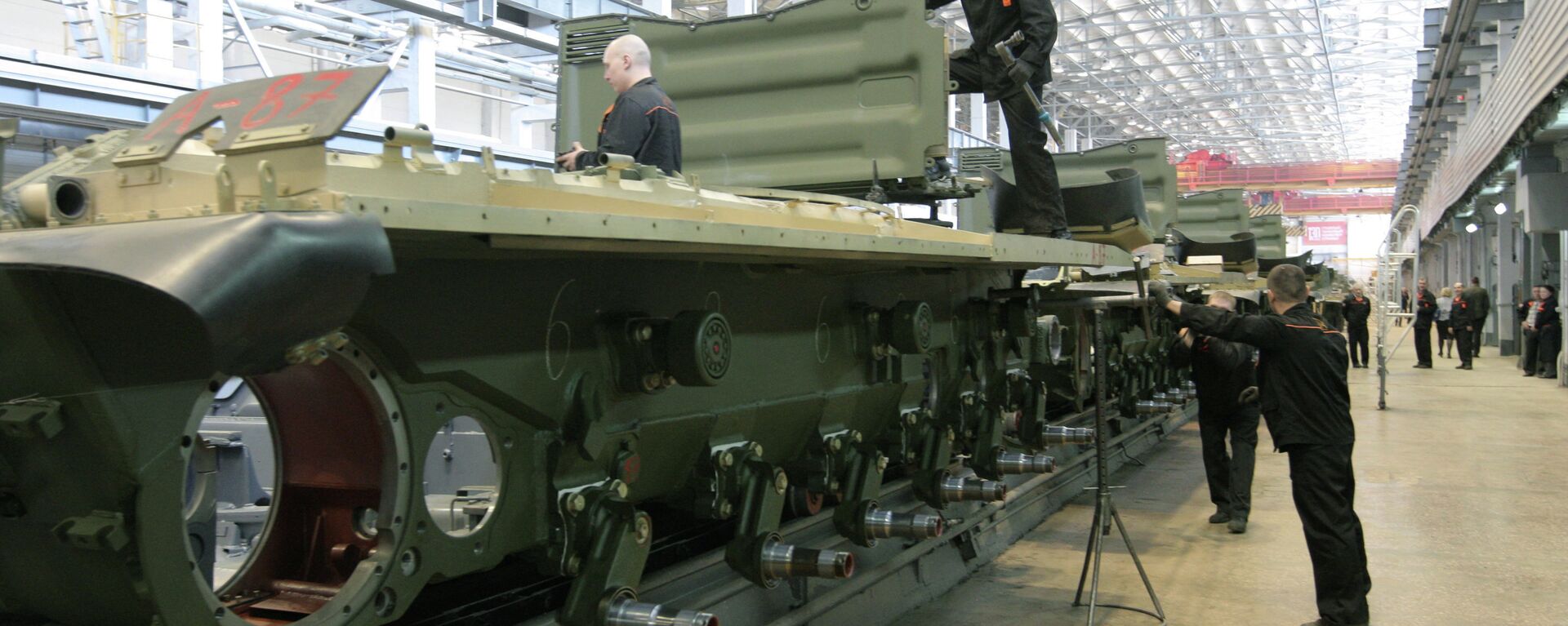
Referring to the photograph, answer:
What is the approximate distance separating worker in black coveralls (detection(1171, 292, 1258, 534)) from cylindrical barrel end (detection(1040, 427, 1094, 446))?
833 millimetres

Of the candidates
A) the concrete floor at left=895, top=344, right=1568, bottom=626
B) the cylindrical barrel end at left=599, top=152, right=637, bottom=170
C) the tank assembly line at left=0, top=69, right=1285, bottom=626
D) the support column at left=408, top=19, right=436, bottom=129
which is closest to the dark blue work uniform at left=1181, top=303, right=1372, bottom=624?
the concrete floor at left=895, top=344, right=1568, bottom=626

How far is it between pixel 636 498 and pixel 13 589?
63.8 inches

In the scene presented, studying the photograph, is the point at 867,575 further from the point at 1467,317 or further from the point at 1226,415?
the point at 1467,317

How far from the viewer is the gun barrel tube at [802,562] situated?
3.78 meters

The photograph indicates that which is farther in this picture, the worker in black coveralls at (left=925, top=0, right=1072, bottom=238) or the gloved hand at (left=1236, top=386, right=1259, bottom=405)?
the gloved hand at (left=1236, top=386, right=1259, bottom=405)

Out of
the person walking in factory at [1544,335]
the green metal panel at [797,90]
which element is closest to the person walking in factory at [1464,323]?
the person walking in factory at [1544,335]

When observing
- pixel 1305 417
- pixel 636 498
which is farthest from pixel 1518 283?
pixel 636 498

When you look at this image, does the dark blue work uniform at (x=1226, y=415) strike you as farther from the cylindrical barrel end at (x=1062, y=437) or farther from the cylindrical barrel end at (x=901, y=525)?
the cylindrical barrel end at (x=901, y=525)

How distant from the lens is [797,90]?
5.20 meters

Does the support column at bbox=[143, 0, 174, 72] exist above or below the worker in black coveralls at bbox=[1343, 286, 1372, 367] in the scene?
above

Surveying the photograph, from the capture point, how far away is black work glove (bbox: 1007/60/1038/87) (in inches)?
205

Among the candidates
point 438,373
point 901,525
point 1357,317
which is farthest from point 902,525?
point 1357,317

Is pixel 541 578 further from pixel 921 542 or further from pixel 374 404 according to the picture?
pixel 921 542

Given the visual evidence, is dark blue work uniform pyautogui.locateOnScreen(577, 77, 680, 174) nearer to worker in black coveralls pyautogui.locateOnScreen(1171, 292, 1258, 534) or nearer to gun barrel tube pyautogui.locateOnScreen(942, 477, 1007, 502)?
gun barrel tube pyautogui.locateOnScreen(942, 477, 1007, 502)
